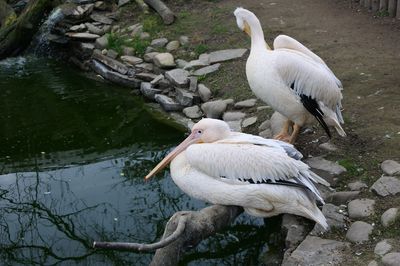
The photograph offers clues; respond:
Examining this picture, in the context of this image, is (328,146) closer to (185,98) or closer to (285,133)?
(285,133)

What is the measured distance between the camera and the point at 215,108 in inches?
219

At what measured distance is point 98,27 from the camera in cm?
785

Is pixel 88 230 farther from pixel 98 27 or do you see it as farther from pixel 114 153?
pixel 98 27

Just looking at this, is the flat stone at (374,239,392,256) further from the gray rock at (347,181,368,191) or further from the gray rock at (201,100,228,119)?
the gray rock at (201,100,228,119)

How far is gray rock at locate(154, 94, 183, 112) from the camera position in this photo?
234 inches

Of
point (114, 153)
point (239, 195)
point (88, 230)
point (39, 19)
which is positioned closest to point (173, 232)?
point (239, 195)

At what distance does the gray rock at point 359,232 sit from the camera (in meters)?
3.36

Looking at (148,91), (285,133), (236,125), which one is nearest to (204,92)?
(148,91)

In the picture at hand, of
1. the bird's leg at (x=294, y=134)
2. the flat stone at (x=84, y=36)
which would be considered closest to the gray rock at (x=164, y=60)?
the flat stone at (x=84, y=36)

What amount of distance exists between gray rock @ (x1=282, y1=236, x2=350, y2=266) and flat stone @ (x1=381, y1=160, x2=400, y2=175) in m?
0.76

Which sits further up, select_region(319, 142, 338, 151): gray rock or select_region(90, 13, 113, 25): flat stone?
select_region(319, 142, 338, 151): gray rock

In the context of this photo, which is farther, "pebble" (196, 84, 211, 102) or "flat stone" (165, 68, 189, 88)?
"flat stone" (165, 68, 189, 88)

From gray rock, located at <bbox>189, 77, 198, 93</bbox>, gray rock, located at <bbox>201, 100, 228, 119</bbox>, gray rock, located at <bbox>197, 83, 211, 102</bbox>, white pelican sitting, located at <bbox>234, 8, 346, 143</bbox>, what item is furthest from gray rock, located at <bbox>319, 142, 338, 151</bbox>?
gray rock, located at <bbox>189, 77, 198, 93</bbox>

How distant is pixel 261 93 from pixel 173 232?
62.0 inches
